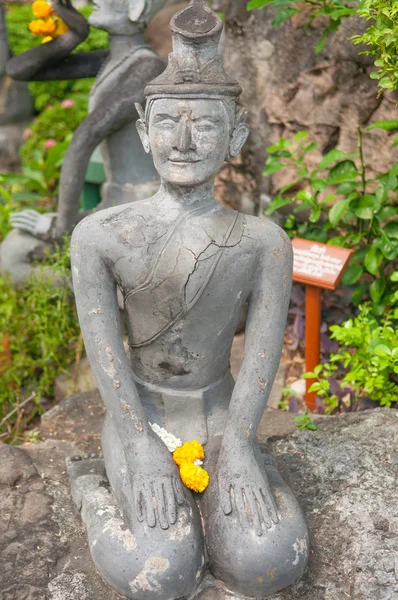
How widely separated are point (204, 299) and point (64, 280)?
6.74ft

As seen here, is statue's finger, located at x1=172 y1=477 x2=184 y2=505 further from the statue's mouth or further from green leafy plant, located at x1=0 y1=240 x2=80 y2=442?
green leafy plant, located at x1=0 y1=240 x2=80 y2=442

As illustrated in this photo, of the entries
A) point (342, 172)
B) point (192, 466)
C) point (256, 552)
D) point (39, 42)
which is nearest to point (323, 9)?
point (342, 172)

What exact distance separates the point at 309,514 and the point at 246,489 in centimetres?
38

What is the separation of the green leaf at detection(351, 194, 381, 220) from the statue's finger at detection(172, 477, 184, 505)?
1700 mm

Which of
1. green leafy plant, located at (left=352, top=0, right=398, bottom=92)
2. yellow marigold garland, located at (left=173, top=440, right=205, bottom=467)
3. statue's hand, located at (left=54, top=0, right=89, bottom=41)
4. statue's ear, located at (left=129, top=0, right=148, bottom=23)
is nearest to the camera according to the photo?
yellow marigold garland, located at (left=173, top=440, right=205, bottom=467)

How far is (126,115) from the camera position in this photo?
13.5 ft

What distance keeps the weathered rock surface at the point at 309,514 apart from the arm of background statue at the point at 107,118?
159 cm

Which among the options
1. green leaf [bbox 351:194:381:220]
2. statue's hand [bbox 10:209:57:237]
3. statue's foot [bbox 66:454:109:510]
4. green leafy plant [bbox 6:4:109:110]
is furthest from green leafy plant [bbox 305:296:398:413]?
green leafy plant [bbox 6:4:109:110]

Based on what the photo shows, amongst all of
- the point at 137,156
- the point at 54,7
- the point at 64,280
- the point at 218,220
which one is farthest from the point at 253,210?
the point at 218,220

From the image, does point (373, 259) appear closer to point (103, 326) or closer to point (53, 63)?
point (103, 326)

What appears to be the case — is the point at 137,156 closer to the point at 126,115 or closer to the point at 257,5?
the point at 126,115

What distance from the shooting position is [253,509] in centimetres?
235

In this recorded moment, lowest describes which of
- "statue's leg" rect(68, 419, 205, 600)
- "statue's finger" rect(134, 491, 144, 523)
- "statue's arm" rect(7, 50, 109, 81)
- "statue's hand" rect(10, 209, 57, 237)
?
"statue's hand" rect(10, 209, 57, 237)

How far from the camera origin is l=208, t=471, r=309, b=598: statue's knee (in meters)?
2.29
